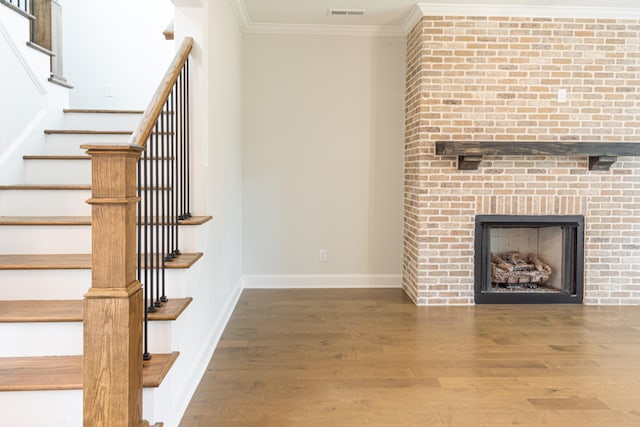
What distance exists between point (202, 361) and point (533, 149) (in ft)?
10.2

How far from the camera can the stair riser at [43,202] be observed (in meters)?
2.59

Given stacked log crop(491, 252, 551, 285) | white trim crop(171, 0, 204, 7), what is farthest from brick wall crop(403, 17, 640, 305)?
white trim crop(171, 0, 204, 7)

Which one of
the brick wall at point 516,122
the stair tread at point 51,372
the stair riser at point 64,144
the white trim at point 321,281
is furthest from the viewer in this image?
the white trim at point 321,281

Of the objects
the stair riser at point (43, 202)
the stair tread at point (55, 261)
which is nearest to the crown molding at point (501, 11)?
the stair riser at point (43, 202)

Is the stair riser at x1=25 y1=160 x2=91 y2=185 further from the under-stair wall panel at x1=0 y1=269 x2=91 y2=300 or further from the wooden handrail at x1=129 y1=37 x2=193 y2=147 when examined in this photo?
the wooden handrail at x1=129 y1=37 x2=193 y2=147

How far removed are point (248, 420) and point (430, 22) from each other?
3474mm

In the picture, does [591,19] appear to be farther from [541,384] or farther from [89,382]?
[89,382]

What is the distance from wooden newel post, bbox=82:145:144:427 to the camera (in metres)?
1.54

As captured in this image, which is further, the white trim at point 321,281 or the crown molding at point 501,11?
the white trim at point 321,281

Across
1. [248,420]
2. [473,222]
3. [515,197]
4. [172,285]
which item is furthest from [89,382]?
[515,197]

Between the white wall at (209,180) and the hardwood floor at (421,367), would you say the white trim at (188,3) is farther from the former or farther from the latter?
the hardwood floor at (421,367)

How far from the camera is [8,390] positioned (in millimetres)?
1685

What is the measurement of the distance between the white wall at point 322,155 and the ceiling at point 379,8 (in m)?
0.26

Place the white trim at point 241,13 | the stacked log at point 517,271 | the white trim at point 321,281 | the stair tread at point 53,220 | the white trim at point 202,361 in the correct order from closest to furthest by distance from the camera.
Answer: the white trim at point 202,361
the stair tread at point 53,220
the white trim at point 241,13
the stacked log at point 517,271
the white trim at point 321,281
